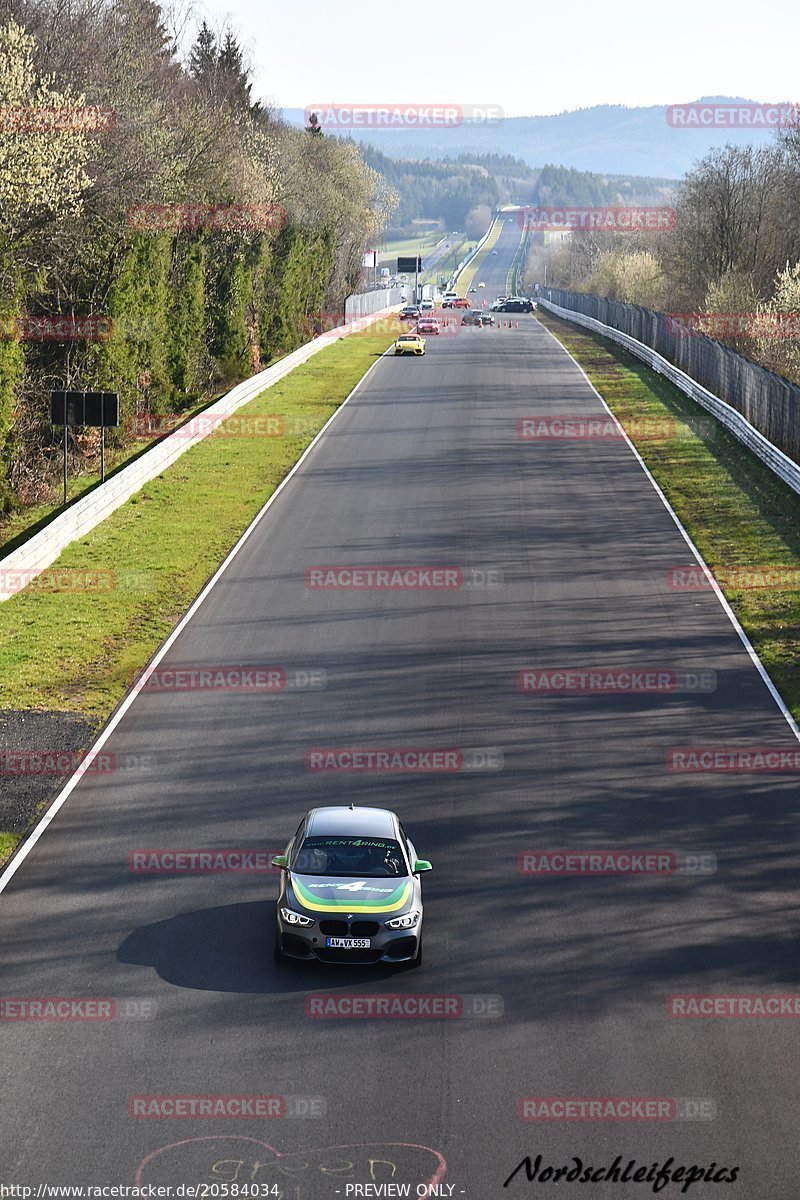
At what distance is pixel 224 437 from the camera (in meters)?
49.2

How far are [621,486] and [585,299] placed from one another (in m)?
61.9

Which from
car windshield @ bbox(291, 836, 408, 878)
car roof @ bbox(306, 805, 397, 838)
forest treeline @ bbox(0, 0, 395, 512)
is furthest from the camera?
forest treeline @ bbox(0, 0, 395, 512)

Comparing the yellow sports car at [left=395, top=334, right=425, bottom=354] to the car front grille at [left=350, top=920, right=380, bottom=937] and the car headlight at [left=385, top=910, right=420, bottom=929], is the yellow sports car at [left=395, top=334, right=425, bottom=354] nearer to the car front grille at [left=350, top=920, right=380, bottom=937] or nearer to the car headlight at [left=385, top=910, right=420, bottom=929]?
the car headlight at [left=385, top=910, right=420, bottom=929]

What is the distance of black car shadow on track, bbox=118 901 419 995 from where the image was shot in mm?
14828

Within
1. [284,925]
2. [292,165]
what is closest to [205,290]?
[292,165]

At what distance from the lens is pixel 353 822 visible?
642 inches

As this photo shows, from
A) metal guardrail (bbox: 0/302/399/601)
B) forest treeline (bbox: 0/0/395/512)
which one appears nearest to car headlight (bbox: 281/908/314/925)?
metal guardrail (bbox: 0/302/399/601)

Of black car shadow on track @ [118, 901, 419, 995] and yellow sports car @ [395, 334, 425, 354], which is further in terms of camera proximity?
yellow sports car @ [395, 334, 425, 354]

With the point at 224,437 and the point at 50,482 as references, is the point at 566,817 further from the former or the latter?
the point at 224,437

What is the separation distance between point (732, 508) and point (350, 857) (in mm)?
24461

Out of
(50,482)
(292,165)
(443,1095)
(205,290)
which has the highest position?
(292,165)

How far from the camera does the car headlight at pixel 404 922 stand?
48.9 feet

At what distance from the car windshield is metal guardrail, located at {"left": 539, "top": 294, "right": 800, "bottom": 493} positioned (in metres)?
25.7

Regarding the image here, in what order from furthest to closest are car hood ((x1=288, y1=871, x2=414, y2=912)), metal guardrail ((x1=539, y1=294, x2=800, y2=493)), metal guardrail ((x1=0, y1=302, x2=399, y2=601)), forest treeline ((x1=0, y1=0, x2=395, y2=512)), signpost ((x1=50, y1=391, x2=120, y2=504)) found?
metal guardrail ((x1=539, y1=294, x2=800, y2=493)) → forest treeline ((x1=0, y1=0, x2=395, y2=512)) → signpost ((x1=50, y1=391, x2=120, y2=504)) → metal guardrail ((x1=0, y1=302, x2=399, y2=601)) → car hood ((x1=288, y1=871, x2=414, y2=912))
